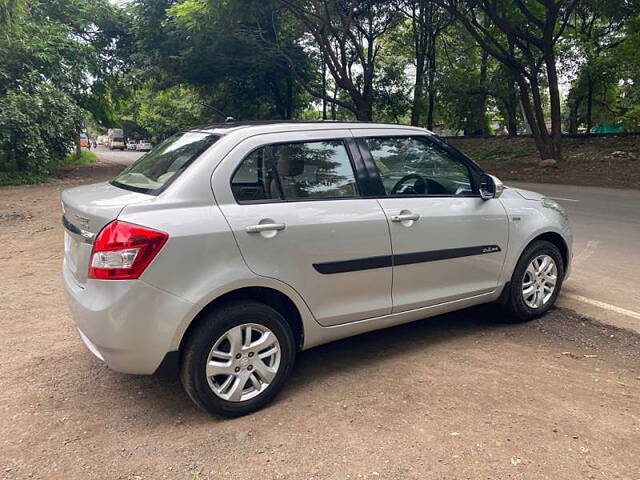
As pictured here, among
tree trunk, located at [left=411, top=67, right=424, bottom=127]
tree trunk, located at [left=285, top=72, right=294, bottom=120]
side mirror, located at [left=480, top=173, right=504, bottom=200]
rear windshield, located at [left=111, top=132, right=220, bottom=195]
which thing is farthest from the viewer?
tree trunk, located at [left=285, top=72, right=294, bottom=120]

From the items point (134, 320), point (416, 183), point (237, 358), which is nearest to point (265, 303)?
point (237, 358)

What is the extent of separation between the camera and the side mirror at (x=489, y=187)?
4.00 metres

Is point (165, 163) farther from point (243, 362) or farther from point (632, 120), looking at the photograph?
point (632, 120)

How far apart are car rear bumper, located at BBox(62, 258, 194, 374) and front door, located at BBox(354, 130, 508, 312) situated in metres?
1.52

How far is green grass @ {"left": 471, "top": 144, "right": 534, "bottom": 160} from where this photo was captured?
2020cm

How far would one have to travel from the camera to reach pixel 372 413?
9.89 feet

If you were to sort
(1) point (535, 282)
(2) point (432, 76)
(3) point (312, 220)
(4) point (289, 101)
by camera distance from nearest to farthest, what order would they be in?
(3) point (312, 220)
(1) point (535, 282)
(2) point (432, 76)
(4) point (289, 101)

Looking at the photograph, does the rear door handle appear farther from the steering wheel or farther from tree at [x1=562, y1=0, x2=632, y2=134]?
tree at [x1=562, y1=0, x2=632, y2=134]

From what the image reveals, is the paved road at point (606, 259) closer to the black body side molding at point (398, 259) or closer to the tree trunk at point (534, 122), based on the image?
the black body side molding at point (398, 259)

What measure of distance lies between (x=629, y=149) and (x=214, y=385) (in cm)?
1746

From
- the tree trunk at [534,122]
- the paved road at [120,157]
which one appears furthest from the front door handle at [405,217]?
the paved road at [120,157]

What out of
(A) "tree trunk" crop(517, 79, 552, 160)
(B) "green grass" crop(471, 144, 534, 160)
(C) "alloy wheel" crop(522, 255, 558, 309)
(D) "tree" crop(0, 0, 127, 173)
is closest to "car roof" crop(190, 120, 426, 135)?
(C) "alloy wheel" crop(522, 255, 558, 309)

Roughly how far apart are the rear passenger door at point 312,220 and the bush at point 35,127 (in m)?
13.7

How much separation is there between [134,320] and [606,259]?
5.72m
